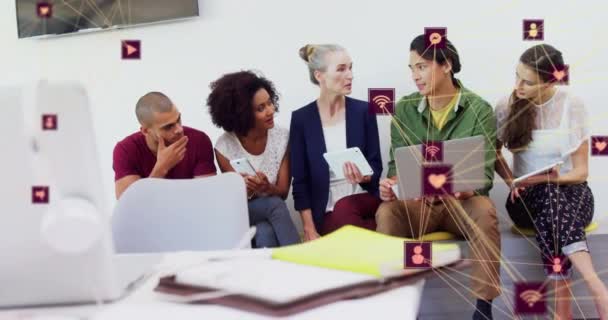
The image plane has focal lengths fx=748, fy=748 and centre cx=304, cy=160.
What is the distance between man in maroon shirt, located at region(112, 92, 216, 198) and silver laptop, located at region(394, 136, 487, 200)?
549 mm

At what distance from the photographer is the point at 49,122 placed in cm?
64

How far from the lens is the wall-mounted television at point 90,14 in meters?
2.28

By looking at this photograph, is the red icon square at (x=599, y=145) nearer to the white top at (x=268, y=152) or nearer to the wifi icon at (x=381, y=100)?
the wifi icon at (x=381, y=100)

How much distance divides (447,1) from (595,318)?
98 centimetres

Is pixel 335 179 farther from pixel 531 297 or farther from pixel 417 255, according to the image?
Answer: pixel 417 255

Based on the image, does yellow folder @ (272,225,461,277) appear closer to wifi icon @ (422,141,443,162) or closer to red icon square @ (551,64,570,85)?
wifi icon @ (422,141,443,162)

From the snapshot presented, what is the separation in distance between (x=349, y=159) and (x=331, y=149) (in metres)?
0.07

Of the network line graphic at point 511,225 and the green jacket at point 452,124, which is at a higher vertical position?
the green jacket at point 452,124

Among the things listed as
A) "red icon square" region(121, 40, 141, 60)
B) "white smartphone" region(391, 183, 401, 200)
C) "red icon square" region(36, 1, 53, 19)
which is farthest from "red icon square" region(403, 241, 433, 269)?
"red icon square" region(36, 1, 53, 19)

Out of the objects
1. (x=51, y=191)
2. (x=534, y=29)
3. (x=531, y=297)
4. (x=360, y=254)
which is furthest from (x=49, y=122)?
(x=534, y=29)

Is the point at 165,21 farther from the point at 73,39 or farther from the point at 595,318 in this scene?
the point at 595,318

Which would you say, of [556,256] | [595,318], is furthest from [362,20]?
[595,318]

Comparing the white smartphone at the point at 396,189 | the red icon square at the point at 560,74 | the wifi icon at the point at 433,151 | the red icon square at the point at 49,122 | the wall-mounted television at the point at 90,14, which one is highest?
the wall-mounted television at the point at 90,14

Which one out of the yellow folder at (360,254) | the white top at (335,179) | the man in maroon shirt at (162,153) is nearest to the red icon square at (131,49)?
the man in maroon shirt at (162,153)
